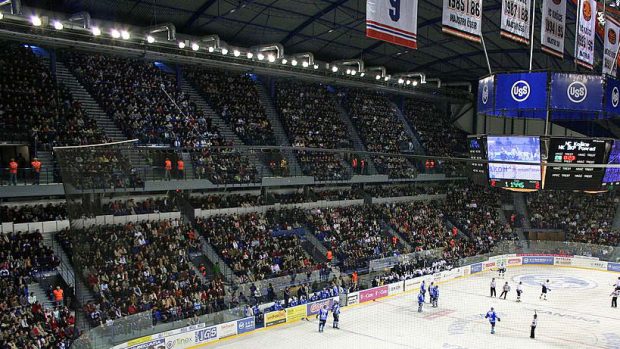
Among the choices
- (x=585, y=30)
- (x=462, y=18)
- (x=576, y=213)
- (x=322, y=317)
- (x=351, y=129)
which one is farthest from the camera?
(x=576, y=213)

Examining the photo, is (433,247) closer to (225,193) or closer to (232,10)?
(225,193)

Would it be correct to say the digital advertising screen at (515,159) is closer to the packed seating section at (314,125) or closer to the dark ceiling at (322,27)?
the dark ceiling at (322,27)

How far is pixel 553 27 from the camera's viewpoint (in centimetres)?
1939

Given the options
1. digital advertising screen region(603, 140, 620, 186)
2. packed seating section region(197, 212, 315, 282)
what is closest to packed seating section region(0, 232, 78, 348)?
packed seating section region(197, 212, 315, 282)

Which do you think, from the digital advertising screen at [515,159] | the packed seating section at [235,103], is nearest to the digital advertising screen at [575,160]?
the digital advertising screen at [515,159]

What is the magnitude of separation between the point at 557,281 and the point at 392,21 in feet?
84.1

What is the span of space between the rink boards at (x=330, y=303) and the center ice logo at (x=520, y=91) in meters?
11.6

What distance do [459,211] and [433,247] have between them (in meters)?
8.03

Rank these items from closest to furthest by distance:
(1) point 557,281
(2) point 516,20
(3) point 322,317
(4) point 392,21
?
(4) point 392,21, (2) point 516,20, (3) point 322,317, (1) point 557,281

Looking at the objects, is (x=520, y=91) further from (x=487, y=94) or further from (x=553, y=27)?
(x=553, y=27)

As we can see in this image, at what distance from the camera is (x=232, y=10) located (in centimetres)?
2791

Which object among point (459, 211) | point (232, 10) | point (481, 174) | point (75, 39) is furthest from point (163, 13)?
point (459, 211)

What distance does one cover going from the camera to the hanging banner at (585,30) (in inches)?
764

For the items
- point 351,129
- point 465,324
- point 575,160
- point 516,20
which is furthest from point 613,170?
point 351,129
